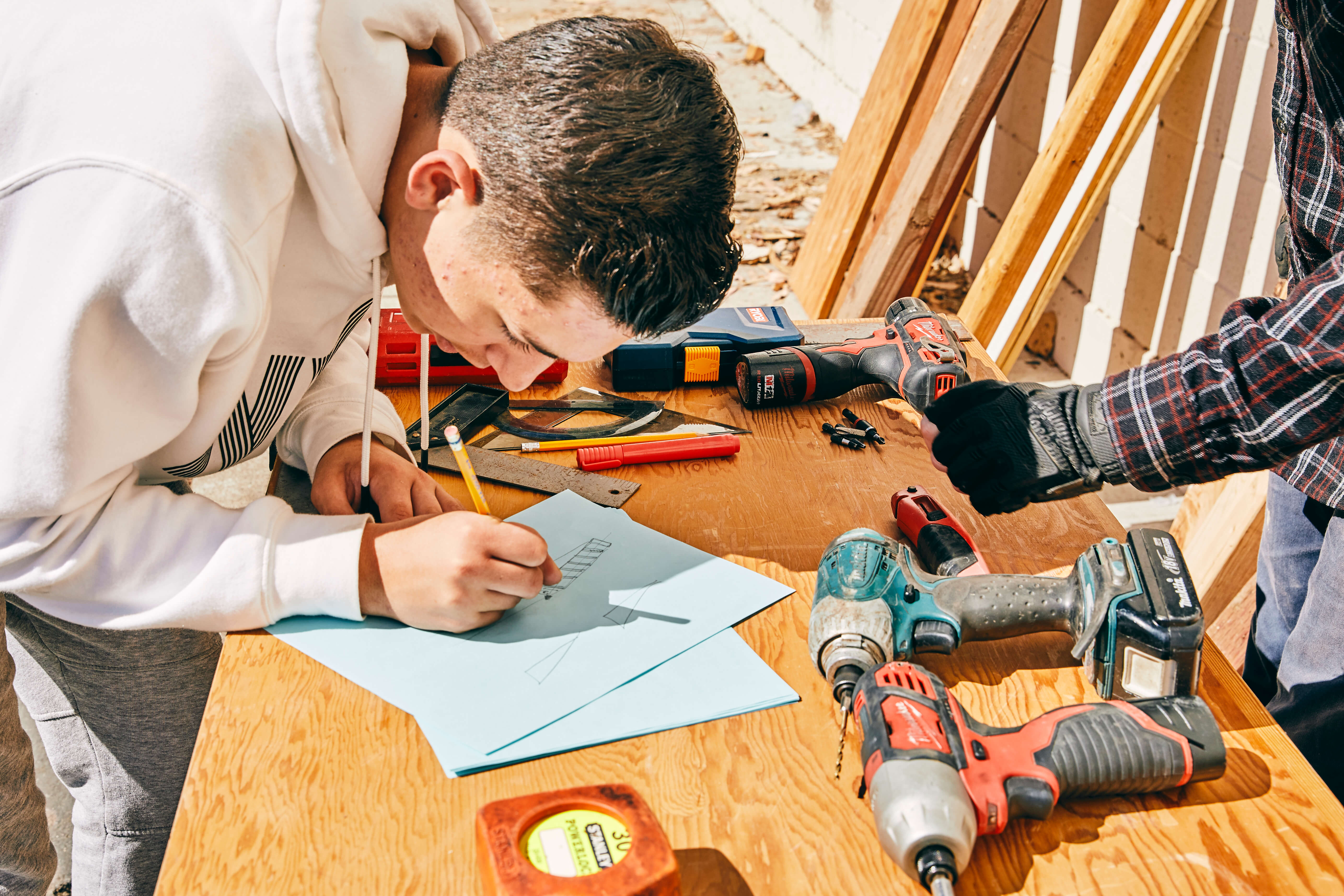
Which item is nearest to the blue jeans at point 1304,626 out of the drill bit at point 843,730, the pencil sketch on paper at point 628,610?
the drill bit at point 843,730

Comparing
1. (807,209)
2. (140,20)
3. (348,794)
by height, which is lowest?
(807,209)

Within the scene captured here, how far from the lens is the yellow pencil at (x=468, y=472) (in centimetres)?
113

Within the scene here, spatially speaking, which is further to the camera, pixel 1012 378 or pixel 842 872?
pixel 1012 378

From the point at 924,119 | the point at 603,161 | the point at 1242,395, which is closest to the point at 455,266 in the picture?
the point at 603,161

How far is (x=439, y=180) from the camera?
0.92 m

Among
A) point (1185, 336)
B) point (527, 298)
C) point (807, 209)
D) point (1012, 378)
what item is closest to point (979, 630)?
point (527, 298)

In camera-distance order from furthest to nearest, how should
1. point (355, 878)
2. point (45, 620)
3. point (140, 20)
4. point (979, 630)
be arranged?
point (45, 620)
point (979, 630)
point (140, 20)
point (355, 878)

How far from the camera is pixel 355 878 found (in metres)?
0.70

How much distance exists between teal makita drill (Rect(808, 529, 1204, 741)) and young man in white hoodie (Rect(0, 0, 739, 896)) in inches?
12.0

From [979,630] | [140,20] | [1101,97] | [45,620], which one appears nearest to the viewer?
[140,20]

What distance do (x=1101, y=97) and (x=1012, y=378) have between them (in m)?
0.92

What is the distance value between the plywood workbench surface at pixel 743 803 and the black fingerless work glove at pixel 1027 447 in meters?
0.17

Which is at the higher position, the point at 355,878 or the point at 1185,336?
the point at 355,878

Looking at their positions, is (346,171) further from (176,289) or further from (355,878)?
(355,878)
